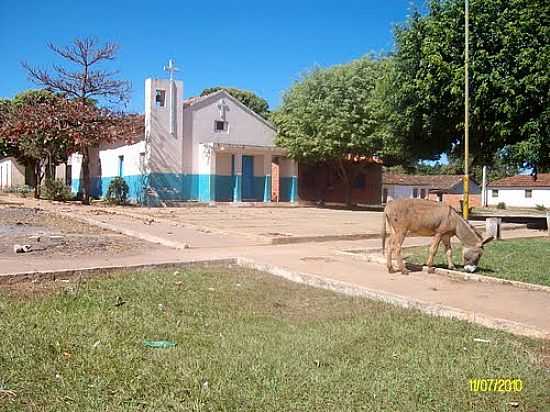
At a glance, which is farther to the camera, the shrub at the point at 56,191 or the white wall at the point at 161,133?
the shrub at the point at 56,191

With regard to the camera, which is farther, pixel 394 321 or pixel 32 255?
pixel 32 255

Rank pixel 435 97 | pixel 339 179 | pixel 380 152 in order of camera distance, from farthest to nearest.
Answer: pixel 339 179, pixel 380 152, pixel 435 97

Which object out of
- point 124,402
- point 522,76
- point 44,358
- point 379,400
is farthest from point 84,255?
point 522,76

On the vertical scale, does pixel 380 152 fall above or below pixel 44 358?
above

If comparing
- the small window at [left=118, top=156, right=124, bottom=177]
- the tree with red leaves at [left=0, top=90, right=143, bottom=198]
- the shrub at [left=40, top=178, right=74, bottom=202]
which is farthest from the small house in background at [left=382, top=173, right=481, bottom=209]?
the tree with red leaves at [left=0, top=90, right=143, bottom=198]

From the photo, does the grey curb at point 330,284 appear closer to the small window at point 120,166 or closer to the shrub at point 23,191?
the small window at point 120,166

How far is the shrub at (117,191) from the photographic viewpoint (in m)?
30.6

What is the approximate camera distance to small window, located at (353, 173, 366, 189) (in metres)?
39.1

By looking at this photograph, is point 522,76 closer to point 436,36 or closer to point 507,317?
point 436,36

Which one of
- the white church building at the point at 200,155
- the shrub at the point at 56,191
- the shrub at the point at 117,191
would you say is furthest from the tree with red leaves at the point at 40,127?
the white church building at the point at 200,155

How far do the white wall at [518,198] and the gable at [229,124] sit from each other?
40313 mm

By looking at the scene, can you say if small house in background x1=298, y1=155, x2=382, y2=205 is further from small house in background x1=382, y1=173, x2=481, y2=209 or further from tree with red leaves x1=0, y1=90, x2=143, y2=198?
small house in background x1=382, y1=173, x2=481, y2=209

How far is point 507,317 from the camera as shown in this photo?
6414 mm

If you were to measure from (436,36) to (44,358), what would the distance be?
62.9 ft
